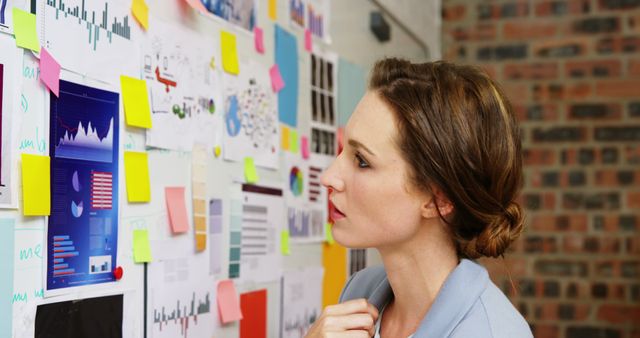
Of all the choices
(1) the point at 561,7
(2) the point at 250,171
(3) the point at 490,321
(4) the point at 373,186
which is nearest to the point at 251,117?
(2) the point at 250,171

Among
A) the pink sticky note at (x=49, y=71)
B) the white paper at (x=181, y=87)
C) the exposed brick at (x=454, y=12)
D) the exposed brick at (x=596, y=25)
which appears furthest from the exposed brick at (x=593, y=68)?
the pink sticky note at (x=49, y=71)

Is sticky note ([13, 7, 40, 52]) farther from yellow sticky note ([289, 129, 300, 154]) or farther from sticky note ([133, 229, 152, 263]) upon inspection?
yellow sticky note ([289, 129, 300, 154])

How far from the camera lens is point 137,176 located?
144cm

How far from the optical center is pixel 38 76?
1210 mm

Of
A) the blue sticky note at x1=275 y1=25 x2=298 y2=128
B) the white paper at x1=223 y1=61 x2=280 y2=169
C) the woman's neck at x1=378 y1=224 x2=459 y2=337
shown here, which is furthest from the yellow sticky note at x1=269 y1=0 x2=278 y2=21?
the woman's neck at x1=378 y1=224 x2=459 y2=337

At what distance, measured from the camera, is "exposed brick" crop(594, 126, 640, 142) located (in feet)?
10.9

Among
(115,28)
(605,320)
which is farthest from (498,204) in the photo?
(605,320)

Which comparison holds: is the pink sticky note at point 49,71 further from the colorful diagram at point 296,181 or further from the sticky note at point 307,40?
the sticky note at point 307,40

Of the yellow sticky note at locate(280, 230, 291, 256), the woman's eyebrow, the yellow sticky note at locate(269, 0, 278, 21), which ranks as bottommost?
the yellow sticky note at locate(280, 230, 291, 256)

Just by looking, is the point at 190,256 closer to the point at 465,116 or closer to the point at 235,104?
the point at 235,104

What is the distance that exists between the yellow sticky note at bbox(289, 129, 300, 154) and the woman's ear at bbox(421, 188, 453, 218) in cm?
71

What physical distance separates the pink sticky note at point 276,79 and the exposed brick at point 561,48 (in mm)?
1765

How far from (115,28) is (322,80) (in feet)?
3.12

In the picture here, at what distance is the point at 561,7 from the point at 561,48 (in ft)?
0.56
